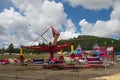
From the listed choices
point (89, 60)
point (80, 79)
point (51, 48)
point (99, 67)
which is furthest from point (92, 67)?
point (80, 79)

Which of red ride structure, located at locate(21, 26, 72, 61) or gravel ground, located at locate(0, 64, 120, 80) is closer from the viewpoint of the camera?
gravel ground, located at locate(0, 64, 120, 80)

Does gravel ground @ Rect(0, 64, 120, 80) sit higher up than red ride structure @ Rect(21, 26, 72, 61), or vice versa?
red ride structure @ Rect(21, 26, 72, 61)

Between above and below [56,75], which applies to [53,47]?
above

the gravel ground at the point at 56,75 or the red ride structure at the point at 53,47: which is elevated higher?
the red ride structure at the point at 53,47

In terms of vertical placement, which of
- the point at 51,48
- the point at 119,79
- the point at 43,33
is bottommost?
the point at 119,79

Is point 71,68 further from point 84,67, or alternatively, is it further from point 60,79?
point 60,79

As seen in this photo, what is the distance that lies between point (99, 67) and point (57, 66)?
739 centimetres

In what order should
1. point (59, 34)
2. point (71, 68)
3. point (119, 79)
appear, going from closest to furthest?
1. point (119, 79)
2. point (71, 68)
3. point (59, 34)

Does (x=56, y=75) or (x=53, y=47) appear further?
(x=53, y=47)

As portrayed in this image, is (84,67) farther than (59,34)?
No

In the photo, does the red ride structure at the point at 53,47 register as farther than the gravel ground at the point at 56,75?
Yes

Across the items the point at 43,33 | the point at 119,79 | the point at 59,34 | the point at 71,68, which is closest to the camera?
the point at 119,79

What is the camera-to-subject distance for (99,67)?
51344mm

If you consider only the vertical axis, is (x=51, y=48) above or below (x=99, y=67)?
above
